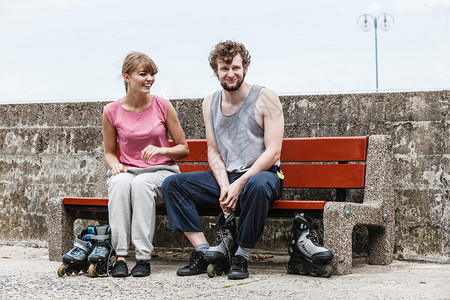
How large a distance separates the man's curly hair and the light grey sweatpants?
3.15 feet

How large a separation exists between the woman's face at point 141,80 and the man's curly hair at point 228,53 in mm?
475

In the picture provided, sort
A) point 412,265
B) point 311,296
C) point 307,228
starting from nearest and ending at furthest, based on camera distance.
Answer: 1. point 311,296
2. point 307,228
3. point 412,265

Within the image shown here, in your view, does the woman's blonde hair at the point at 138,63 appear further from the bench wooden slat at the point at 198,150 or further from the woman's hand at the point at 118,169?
the bench wooden slat at the point at 198,150

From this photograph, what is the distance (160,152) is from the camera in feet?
14.1

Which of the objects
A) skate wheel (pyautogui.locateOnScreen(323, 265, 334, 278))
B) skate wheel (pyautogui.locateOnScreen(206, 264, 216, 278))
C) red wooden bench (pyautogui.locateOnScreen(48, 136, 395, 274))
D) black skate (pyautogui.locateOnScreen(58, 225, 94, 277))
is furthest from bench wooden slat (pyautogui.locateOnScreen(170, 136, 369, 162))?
black skate (pyautogui.locateOnScreen(58, 225, 94, 277))

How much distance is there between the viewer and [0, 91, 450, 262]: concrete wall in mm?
4973

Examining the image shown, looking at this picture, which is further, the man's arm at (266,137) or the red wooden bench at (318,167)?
the red wooden bench at (318,167)

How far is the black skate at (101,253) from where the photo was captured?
13.2 ft

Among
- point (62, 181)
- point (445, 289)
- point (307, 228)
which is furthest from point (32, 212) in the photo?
point (445, 289)

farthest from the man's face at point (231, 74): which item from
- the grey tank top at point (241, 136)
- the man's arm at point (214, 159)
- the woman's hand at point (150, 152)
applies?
the woman's hand at point (150, 152)

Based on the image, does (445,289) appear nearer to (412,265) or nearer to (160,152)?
(412,265)

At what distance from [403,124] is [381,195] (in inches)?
30.4

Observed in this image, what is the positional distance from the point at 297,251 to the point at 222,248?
0.50 meters

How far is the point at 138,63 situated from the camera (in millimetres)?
4426
